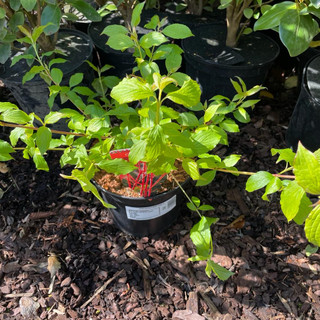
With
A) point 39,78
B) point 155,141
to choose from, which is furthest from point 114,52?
point 155,141

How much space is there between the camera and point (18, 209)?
4.88 ft

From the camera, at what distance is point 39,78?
1.51 metres

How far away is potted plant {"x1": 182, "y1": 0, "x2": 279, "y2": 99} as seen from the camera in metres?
1.52

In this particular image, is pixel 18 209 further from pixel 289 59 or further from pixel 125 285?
pixel 289 59

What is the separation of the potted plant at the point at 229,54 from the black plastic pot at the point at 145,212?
0.62 meters

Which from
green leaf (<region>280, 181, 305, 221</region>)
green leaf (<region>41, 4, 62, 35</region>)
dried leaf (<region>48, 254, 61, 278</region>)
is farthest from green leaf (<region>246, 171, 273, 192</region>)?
green leaf (<region>41, 4, 62, 35</region>)

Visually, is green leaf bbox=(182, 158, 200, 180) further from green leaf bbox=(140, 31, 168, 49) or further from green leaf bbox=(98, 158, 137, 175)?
green leaf bbox=(140, 31, 168, 49)

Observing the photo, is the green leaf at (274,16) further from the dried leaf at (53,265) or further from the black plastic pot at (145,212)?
the dried leaf at (53,265)

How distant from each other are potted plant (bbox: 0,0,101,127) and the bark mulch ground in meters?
0.37

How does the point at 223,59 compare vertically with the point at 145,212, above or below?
above

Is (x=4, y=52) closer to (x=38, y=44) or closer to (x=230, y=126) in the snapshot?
(x=38, y=44)

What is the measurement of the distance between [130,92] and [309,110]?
1.01 meters

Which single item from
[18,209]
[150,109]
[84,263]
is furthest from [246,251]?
[18,209]

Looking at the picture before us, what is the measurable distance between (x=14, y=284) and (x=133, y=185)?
60 cm
